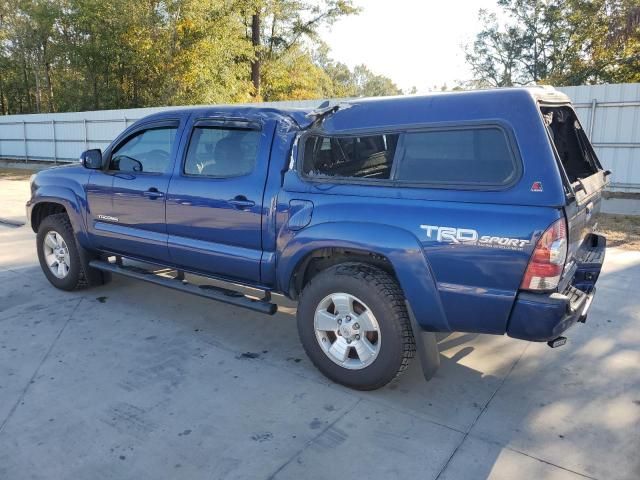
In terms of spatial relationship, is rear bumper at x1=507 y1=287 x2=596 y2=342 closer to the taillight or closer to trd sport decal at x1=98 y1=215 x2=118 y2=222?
the taillight

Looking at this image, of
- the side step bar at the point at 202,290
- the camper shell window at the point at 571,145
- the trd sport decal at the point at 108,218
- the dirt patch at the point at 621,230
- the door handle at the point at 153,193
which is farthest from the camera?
the dirt patch at the point at 621,230

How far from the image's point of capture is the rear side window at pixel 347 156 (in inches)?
141

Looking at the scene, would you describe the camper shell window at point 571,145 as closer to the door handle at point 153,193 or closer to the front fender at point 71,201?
the door handle at point 153,193

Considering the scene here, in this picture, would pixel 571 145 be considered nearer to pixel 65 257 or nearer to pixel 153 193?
pixel 153 193

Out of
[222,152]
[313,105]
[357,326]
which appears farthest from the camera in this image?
[313,105]

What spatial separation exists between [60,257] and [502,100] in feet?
15.2

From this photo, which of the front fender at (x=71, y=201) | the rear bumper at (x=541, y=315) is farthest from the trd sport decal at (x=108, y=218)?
the rear bumper at (x=541, y=315)

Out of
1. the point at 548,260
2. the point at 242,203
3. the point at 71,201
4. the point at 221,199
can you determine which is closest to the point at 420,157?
the point at 548,260

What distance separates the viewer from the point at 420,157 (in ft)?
11.1

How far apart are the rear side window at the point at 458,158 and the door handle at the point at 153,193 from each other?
220 cm

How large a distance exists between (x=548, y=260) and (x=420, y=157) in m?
0.99

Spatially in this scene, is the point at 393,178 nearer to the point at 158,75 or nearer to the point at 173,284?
the point at 173,284

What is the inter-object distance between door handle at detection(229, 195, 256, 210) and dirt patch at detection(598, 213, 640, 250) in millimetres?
6170

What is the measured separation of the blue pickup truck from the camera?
3.00m
